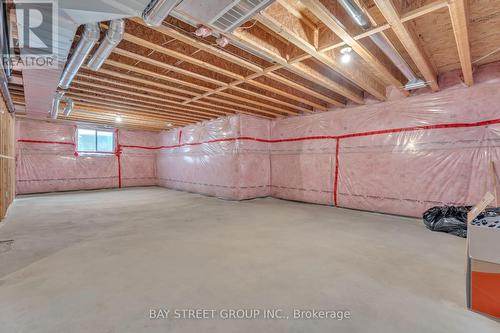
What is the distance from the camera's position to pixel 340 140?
190 inches

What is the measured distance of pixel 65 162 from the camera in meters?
7.21

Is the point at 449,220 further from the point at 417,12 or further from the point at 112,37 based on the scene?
the point at 112,37

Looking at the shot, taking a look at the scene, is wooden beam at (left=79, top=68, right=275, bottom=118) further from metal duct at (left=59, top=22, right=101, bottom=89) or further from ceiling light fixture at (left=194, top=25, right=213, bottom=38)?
ceiling light fixture at (left=194, top=25, right=213, bottom=38)

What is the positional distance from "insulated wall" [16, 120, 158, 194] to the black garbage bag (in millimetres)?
8808

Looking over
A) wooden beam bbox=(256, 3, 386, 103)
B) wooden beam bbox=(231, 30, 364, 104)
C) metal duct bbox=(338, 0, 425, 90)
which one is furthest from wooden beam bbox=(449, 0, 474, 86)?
wooden beam bbox=(231, 30, 364, 104)

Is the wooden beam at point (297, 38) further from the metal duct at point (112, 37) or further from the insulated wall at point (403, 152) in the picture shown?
the metal duct at point (112, 37)

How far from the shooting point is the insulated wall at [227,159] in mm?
5684

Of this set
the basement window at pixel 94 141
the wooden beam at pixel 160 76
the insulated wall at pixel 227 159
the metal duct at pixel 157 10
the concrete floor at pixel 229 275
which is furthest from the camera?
the basement window at pixel 94 141

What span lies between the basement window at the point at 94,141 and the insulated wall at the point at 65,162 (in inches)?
6.4

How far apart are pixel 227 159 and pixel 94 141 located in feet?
17.4

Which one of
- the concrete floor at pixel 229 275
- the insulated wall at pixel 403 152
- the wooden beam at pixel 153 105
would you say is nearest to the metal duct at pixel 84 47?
the wooden beam at pixel 153 105

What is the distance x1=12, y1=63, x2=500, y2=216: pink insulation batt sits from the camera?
3.40m

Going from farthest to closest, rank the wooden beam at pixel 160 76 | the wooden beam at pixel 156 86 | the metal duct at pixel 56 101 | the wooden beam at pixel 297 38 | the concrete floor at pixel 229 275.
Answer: the metal duct at pixel 56 101 < the wooden beam at pixel 156 86 < the wooden beam at pixel 160 76 < the wooden beam at pixel 297 38 < the concrete floor at pixel 229 275

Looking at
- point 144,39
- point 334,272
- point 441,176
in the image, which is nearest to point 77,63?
point 144,39
